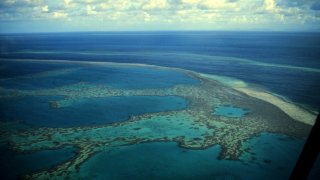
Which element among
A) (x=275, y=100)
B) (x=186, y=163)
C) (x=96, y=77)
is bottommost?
(x=186, y=163)

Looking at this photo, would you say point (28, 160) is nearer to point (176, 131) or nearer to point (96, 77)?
point (176, 131)

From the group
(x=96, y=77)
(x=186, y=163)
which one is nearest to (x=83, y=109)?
(x=186, y=163)

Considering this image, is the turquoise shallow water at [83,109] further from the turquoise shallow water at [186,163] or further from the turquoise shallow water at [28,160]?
the turquoise shallow water at [186,163]

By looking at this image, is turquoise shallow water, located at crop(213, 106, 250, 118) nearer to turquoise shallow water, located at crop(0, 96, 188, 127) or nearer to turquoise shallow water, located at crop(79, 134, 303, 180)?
turquoise shallow water, located at crop(0, 96, 188, 127)

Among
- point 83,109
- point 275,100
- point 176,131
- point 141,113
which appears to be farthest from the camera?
point 275,100

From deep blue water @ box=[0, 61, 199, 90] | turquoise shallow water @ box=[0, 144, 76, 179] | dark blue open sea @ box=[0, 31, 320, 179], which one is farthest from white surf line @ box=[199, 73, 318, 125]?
turquoise shallow water @ box=[0, 144, 76, 179]

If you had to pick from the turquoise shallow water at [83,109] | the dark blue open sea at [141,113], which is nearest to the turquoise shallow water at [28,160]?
the dark blue open sea at [141,113]
